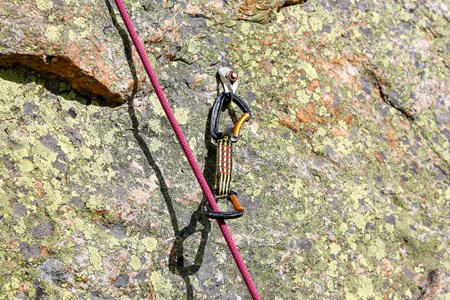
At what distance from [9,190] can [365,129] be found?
2.12 m

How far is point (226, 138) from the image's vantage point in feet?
10.3

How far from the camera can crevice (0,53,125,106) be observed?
2787 millimetres

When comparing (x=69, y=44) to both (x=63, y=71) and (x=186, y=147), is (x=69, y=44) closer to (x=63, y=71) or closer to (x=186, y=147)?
(x=63, y=71)

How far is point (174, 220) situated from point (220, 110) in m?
0.65

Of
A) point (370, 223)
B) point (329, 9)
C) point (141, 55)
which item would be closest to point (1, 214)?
point (141, 55)

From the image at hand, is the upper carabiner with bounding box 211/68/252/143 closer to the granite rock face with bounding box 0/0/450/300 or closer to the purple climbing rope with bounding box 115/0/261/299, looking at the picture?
the granite rock face with bounding box 0/0/450/300

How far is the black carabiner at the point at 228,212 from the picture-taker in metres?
2.85

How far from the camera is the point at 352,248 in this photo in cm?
344

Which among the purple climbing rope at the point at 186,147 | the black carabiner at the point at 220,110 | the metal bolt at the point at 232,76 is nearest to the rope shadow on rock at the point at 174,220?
the purple climbing rope at the point at 186,147

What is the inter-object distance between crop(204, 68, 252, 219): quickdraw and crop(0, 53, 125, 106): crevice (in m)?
0.51

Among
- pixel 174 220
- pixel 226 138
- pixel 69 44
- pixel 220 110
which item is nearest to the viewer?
pixel 69 44

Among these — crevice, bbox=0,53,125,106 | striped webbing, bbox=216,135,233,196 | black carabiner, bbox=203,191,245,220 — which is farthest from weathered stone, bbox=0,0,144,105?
black carabiner, bbox=203,191,245,220

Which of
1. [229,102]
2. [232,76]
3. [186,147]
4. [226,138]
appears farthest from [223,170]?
[232,76]

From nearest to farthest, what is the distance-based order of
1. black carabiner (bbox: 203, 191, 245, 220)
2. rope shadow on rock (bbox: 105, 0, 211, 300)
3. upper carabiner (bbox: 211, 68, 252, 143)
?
1. black carabiner (bbox: 203, 191, 245, 220)
2. rope shadow on rock (bbox: 105, 0, 211, 300)
3. upper carabiner (bbox: 211, 68, 252, 143)
